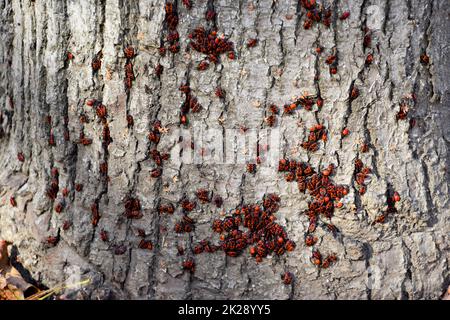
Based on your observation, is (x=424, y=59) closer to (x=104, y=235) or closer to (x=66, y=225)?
(x=104, y=235)

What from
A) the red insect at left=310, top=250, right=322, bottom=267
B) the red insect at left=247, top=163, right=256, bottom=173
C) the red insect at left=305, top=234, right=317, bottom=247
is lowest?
the red insect at left=310, top=250, right=322, bottom=267

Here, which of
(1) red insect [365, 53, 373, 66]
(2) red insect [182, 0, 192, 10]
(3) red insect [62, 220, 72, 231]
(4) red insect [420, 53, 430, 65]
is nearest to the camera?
(2) red insect [182, 0, 192, 10]

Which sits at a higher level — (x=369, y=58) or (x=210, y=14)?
(x=210, y=14)

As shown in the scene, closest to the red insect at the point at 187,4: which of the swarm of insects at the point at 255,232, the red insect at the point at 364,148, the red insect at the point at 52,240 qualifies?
the swarm of insects at the point at 255,232

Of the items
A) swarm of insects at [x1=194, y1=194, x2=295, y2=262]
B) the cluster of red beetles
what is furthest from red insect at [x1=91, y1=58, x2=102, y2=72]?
swarm of insects at [x1=194, y1=194, x2=295, y2=262]

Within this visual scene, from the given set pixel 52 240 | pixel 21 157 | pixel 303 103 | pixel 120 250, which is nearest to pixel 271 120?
pixel 303 103

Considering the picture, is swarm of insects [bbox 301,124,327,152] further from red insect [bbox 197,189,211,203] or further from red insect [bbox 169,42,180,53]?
red insect [bbox 169,42,180,53]
